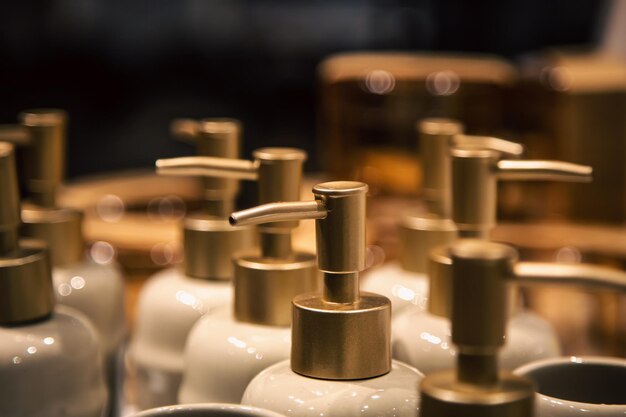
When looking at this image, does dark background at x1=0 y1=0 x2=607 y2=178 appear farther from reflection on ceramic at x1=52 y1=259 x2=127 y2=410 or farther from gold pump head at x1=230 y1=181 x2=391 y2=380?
gold pump head at x1=230 y1=181 x2=391 y2=380

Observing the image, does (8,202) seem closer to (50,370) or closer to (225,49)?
(50,370)

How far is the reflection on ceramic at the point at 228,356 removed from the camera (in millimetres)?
327

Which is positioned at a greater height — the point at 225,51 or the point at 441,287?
the point at 225,51

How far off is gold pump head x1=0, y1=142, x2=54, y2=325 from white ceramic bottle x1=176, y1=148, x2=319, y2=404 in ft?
0.18

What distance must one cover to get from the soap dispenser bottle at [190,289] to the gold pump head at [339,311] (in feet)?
0.31

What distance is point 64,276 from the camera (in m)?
0.40

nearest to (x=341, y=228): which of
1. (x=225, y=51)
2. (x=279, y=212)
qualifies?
(x=279, y=212)

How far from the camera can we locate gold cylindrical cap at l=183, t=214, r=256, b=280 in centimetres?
39

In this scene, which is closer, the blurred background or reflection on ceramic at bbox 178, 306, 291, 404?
reflection on ceramic at bbox 178, 306, 291, 404

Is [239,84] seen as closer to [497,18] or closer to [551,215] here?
[497,18]

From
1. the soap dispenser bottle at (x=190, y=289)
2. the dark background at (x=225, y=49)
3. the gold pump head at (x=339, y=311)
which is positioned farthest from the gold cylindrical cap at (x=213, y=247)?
the dark background at (x=225, y=49)

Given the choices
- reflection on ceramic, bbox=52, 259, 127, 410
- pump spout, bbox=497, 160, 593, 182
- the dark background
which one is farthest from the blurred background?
pump spout, bbox=497, 160, 593, 182

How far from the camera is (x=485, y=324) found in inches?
9.4

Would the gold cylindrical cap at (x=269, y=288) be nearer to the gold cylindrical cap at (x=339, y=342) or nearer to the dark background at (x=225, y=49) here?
the gold cylindrical cap at (x=339, y=342)
